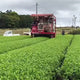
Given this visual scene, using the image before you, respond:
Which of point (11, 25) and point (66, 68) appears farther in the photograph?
point (11, 25)

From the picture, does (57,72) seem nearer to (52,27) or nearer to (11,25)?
(52,27)

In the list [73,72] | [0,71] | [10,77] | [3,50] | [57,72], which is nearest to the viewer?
[10,77]

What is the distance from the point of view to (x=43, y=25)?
2972 centimetres

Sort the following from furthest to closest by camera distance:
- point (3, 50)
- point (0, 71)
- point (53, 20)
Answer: point (53, 20), point (3, 50), point (0, 71)

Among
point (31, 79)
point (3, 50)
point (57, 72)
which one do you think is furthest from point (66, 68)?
point (3, 50)

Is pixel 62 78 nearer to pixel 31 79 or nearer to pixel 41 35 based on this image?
pixel 31 79

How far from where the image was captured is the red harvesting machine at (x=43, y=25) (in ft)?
95.3

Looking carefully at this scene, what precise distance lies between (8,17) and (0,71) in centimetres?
9171

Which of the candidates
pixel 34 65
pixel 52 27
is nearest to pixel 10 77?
pixel 34 65

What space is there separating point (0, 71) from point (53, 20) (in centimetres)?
2381

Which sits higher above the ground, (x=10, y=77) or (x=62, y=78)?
(x=10, y=77)

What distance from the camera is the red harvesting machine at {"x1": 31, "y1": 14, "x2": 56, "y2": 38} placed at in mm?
29047

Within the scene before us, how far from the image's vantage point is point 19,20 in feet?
339

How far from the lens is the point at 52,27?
29203 mm
